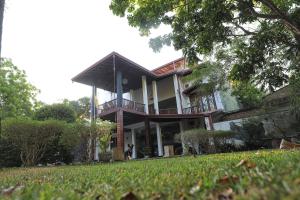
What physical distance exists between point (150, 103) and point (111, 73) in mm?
5245

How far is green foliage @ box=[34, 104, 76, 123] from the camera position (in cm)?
1734

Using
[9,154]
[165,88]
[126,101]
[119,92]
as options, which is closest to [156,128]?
[126,101]

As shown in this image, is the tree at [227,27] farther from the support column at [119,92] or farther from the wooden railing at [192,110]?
the wooden railing at [192,110]

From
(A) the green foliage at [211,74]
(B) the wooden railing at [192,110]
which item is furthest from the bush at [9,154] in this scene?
(B) the wooden railing at [192,110]

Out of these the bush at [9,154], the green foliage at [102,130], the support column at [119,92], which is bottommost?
the bush at [9,154]

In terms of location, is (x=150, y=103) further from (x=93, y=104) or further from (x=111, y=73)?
(x=93, y=104)

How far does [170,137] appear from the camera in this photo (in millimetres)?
23234

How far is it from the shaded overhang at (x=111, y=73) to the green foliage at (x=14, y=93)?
5346 millimetres

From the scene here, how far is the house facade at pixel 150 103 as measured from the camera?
779 inches

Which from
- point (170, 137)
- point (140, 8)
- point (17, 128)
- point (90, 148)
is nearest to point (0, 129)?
point (17, 128)

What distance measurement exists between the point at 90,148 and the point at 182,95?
38.3 feet

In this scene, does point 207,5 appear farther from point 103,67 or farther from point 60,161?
point 103,67

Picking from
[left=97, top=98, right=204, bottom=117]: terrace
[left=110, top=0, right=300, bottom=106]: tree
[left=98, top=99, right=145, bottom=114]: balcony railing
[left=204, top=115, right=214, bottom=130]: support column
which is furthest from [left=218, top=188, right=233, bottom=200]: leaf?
[left=204, top=115, right=214, bottom=130]: support column

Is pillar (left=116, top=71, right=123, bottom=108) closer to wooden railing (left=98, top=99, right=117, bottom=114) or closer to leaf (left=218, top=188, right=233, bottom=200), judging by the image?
wooden railing (left=98, top=99, right=117, bottom=114)
